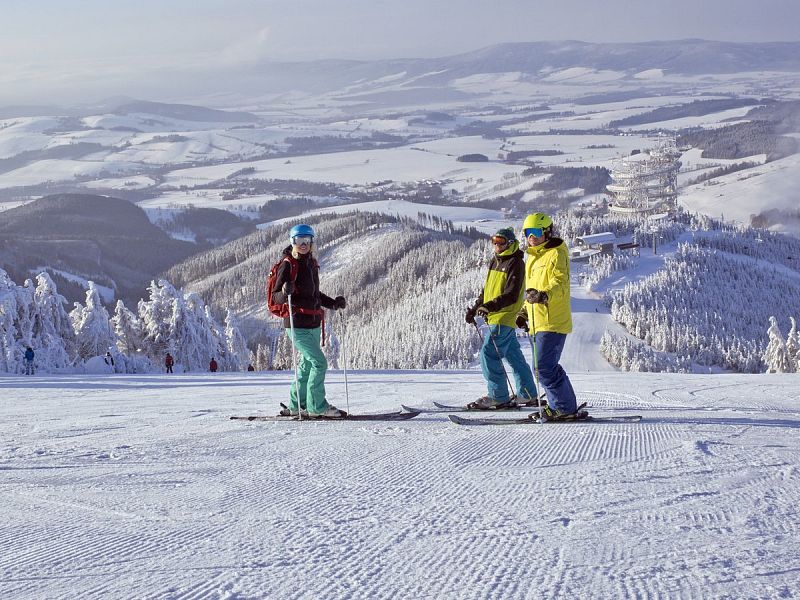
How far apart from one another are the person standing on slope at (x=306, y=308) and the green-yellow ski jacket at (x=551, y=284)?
1.90 m

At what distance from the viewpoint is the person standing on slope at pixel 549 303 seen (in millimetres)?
7895

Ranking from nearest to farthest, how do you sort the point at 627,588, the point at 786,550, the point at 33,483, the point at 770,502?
the point at 627,588 < the point at 786,550 < the point at 770,502 < the point at 33,483

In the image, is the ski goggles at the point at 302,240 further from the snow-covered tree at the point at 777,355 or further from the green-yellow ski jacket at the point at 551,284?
the snow-covered tree at the point at 777,355

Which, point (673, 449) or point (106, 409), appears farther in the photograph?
point (106, 409)

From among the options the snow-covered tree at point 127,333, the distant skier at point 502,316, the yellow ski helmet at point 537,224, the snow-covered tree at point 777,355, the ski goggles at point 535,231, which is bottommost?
the snow-covered tree at point 777,355

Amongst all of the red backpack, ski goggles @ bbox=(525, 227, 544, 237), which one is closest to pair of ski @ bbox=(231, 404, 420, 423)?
the red backpack

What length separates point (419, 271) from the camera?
454 ft

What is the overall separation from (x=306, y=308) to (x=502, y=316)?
6.36 feet

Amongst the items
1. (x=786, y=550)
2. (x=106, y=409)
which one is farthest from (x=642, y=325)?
(x=786, y=550)

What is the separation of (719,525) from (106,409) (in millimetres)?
8468

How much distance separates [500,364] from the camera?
9242 mm

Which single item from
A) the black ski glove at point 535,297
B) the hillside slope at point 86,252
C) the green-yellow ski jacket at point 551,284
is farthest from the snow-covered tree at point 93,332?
the hillside slope at point 86,252

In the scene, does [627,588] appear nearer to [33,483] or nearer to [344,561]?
A: [344,561]

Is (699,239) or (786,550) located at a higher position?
(699,239)
